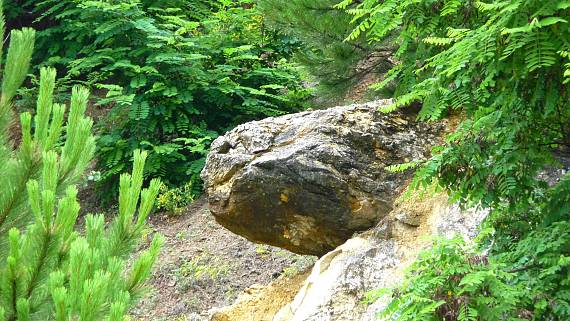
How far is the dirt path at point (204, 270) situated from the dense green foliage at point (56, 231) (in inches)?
167

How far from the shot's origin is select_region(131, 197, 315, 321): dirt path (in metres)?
8.29

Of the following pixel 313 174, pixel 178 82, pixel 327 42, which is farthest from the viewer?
pixel 178 82

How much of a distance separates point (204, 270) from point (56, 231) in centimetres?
597

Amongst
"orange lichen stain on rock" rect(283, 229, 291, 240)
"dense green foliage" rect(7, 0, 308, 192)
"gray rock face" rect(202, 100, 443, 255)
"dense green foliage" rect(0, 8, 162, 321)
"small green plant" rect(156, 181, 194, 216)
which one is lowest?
"small green plant" rect(156, 181, 194, 216)

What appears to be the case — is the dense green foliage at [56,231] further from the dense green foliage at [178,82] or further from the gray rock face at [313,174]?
the dense green foliage at [178,82]

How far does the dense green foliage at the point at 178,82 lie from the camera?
10.7 meters

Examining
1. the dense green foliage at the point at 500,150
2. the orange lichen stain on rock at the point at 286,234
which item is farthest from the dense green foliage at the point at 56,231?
the orange lichen stain on rock at the point at 286,234

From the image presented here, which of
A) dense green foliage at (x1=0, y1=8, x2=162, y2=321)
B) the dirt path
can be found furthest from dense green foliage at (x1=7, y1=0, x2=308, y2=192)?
dense green foliage at (x1=0, y1=8, x2=162, y2=321)

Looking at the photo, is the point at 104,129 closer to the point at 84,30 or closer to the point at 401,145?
the point at 84,30

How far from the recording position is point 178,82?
11148mm

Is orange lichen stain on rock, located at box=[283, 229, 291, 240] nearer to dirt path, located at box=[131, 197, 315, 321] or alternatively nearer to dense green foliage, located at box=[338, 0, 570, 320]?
dirt path, located at box=[131, 197, 315, 321]

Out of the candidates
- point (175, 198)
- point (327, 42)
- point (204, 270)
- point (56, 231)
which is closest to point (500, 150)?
point (56, 231)

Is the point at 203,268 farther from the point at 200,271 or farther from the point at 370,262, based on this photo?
the point at 370,262

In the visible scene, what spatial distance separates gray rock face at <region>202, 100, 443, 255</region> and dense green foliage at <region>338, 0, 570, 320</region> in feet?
6.69
